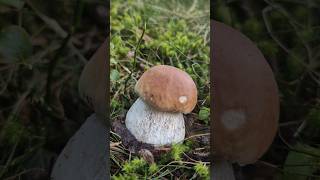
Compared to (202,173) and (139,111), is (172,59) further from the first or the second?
(202,173)

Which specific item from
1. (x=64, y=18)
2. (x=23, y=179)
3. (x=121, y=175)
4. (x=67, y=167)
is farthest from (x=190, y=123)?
(x=64, y=18)

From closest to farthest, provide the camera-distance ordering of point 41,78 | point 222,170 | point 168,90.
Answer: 1. point 168,90
2. point 222,170
3. point 41,78

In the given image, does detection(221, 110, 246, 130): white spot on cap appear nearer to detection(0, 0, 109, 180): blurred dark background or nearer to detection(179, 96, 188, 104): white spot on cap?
detection(179, 96, 188, 104): white spot on cap

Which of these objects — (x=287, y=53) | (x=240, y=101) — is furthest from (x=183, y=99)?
(x=287, y=53)

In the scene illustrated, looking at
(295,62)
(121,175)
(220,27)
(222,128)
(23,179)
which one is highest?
(220,27)

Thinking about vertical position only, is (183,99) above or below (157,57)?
below

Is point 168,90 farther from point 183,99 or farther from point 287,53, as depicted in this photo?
point 287,53

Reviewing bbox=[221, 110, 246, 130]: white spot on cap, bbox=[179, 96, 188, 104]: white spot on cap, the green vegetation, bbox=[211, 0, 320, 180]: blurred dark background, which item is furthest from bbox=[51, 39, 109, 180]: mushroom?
bbox=[211, 0, 320, 180]: blurred dark background
